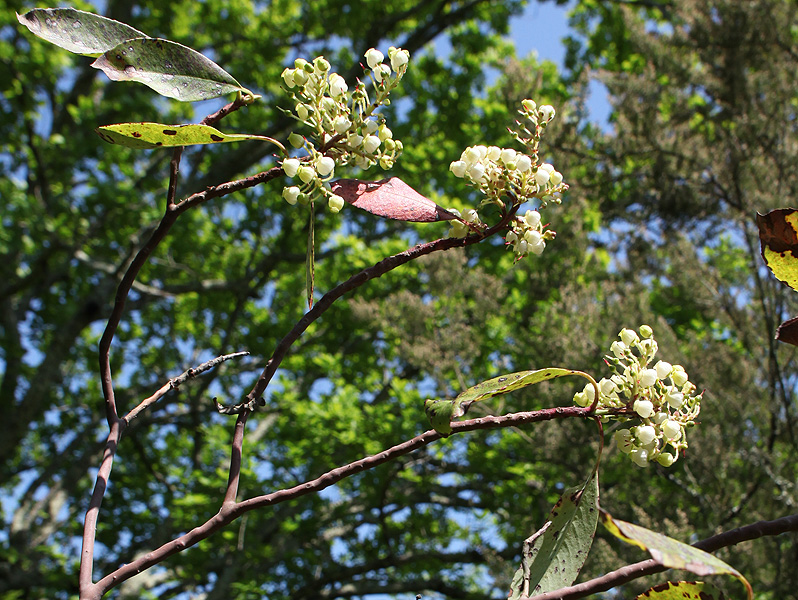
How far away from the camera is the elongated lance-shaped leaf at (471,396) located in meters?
0.57

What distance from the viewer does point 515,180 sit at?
2.35 feet

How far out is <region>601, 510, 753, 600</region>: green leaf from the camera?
0.42 meters

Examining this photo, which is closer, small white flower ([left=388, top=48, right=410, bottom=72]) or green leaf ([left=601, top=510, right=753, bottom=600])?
green leaf ([left=601, top=510, right=753, bottom=600])

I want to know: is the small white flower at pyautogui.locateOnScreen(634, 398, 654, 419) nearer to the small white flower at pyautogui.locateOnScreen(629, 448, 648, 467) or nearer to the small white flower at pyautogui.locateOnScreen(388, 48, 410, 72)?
the small white flower at pyautogui.locateOnScreen(629, 448, 648, 467)

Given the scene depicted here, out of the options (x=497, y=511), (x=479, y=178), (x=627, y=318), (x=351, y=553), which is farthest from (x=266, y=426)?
(x=479, y=178)

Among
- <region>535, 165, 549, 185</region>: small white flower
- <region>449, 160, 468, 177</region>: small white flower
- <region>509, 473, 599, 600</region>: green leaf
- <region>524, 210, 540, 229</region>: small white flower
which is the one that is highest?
<region>449, 160, 468, 177</region>: small white flower

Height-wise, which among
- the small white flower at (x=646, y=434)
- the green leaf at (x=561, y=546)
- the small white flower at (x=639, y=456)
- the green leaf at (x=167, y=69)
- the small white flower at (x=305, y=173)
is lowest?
the green leaf at (x=561, y=546)

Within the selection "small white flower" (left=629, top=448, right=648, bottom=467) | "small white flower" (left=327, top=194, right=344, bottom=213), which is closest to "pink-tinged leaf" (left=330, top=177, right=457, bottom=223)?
"small white flower" (left=327, top=194, right=344, bottom=213)

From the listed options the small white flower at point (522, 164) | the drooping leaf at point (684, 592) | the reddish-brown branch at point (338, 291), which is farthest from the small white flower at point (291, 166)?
the drooping leaf at point (684, 592)

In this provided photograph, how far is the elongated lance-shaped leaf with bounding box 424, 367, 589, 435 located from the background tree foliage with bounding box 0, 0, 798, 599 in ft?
11.3

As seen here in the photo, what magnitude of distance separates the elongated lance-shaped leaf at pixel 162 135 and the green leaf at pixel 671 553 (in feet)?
1.56

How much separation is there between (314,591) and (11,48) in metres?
6.78

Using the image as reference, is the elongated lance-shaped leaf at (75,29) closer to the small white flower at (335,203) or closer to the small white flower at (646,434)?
the small white flower at (335,203)

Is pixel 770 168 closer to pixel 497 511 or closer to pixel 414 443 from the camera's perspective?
pixel 497 511
